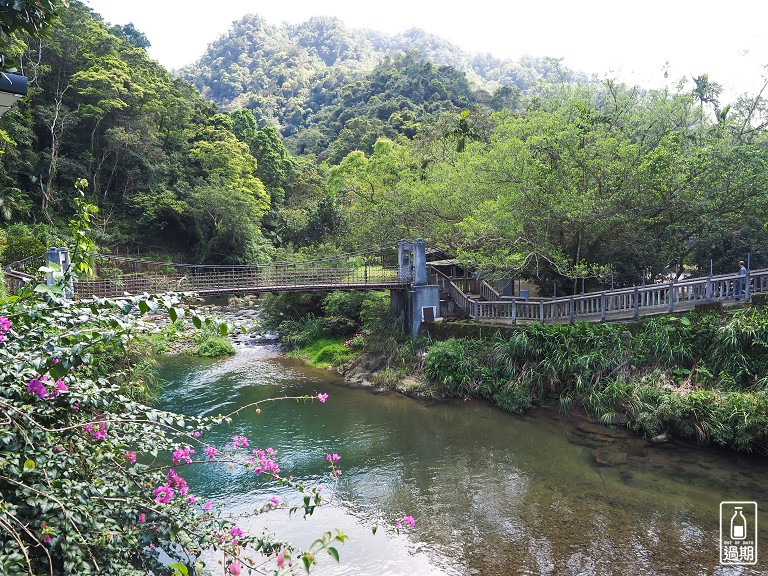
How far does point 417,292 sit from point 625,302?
5.73m

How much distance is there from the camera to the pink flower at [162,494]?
3429 mm

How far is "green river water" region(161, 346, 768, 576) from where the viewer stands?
21.8 feet

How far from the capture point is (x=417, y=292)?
15508mm

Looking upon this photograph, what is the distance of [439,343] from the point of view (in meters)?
13.8

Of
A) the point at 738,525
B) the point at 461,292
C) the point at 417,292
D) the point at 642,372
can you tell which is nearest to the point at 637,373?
the point at 642,372

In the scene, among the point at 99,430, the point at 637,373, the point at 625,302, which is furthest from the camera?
the point at 625,302

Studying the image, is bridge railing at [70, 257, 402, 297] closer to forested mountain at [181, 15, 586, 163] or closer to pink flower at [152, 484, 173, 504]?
pink flower at [152, 484, 173, 504]

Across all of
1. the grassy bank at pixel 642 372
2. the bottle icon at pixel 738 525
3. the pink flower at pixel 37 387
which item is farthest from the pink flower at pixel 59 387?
the grassy bank at pixel 642 372

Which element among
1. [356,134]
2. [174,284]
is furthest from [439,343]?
[356,134]

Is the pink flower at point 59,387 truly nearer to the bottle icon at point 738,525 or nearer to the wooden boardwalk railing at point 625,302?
the bottle icon at point 738,525

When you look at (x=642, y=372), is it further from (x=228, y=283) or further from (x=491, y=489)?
(x=228, y=283)

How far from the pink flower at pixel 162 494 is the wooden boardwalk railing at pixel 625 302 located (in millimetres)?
11208

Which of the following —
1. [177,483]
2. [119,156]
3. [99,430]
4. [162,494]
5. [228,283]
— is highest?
[119,156]

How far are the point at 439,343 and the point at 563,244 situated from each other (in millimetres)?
4393
